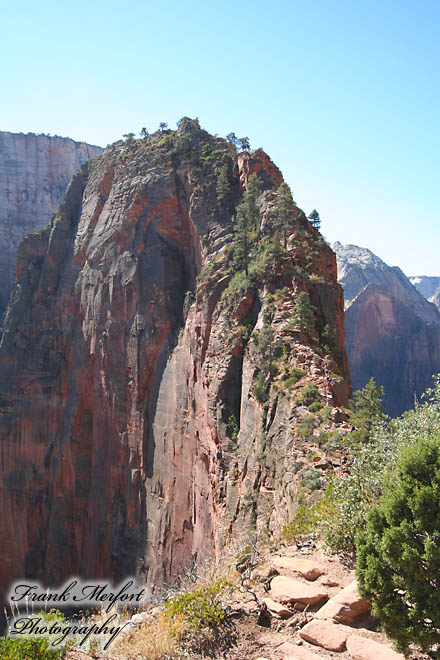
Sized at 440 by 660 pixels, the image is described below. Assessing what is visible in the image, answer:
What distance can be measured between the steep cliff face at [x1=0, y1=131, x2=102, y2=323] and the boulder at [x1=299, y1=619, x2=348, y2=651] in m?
108

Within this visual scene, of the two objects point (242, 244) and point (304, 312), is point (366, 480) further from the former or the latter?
point (242, 244)

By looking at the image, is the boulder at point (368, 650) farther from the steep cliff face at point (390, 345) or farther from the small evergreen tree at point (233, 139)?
the steep cliff face at point (390, 345)

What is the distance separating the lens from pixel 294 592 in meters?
9.17

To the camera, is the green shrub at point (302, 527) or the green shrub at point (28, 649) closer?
the green shrub at point (28, 649)

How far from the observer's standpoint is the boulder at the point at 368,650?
736 cm

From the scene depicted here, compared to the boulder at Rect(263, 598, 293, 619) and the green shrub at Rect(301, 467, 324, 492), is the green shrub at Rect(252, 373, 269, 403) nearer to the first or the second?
the green shrub at Rect(301, 467, 324, 492)

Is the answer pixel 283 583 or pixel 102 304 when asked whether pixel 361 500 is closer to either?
pixel 283 583

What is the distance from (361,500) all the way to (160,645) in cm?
475

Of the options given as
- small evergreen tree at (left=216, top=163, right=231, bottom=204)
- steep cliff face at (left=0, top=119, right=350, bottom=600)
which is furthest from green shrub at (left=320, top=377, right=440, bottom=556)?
small evergreen tree at (left=216, top=163, right=231, bottom=204)

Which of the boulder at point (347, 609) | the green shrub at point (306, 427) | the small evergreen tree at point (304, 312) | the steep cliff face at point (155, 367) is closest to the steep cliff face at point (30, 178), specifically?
the steep cliff face at point (155, 367)

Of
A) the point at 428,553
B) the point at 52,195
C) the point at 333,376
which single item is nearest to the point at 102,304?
the point at 333,376

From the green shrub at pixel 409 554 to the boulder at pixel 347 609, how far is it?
2.44ft

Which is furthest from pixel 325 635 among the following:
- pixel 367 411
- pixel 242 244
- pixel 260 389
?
pixel 242 244

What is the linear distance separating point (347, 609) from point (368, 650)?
76 cm
